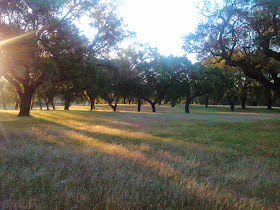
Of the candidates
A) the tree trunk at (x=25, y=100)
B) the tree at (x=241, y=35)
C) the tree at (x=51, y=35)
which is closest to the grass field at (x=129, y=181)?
the tree at (x=51, y=35)

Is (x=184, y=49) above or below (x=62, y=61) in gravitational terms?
above

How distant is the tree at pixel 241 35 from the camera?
1391 centimetres

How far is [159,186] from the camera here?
369cm

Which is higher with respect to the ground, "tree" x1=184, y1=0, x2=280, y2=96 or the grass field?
"tree" x1=184, y1=0, x2=280, y2=96

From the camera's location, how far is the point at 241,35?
1552cm

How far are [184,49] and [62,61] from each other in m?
10.1

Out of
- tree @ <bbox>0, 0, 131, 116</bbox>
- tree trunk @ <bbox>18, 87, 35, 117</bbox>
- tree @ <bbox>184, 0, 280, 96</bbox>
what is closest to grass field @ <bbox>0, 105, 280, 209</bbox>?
tree @ <bbox>0, 0, 131, 116</bbox>

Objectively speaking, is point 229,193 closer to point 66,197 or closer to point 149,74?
point 66,197

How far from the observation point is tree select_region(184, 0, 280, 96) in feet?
45.6

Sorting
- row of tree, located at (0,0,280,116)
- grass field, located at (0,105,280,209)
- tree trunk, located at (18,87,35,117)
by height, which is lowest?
grass field, located at (0,105,280,209)

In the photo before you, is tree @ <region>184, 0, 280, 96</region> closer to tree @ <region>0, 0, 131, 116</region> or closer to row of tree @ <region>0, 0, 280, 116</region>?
row of tree @ <region>0, 0, 280, 116</region>

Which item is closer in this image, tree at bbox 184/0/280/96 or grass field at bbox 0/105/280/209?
grass field at bbox 0/105/280/209

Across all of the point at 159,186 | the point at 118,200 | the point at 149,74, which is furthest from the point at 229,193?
the point at 149,74

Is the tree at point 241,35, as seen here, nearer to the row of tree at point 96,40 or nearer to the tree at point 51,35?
the row of tree at point 96,40
